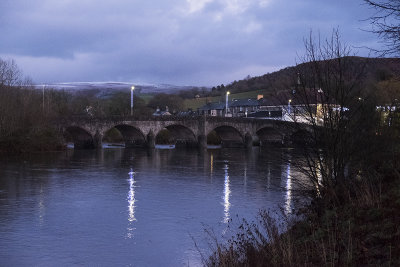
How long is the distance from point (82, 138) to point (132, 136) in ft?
24.8

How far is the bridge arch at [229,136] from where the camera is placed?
76637 mm

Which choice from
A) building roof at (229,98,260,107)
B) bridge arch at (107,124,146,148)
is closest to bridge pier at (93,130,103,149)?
bridge arch at (107,124,146,148)

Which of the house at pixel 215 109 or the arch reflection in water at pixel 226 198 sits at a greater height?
the house at pixel 215 109

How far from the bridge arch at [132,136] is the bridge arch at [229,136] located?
11.9m

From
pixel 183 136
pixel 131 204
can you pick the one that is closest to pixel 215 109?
pixel 183 136

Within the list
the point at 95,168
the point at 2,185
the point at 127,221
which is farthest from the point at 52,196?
the point at 95,168

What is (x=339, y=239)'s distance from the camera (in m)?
10.0

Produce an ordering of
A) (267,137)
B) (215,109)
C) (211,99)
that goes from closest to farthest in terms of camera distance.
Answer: (267,137)
(215,109)
(211,99)

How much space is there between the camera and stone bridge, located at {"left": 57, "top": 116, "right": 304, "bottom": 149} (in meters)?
62.5

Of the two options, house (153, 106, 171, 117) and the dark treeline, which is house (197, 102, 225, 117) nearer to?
house (153, 106, 171, 117)

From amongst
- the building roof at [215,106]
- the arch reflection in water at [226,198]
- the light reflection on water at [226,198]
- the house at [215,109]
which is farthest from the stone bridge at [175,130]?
the building roof at [215,106]

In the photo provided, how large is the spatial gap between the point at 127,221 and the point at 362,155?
27.4ft

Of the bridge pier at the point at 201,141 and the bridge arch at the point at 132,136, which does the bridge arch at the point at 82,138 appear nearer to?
the bridge arch at the point at 132,136

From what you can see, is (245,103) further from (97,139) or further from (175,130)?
(97,139)
